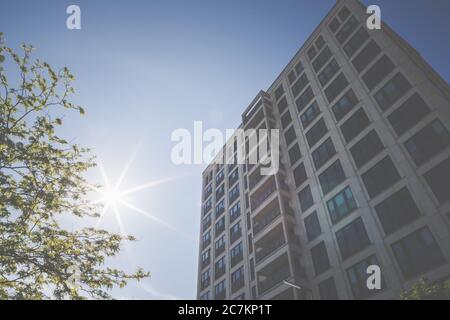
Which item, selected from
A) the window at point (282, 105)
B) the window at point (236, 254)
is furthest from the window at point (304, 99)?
the window at point (236, 254)

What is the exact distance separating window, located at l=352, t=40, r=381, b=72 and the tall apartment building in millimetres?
121

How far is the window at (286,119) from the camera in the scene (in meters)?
38.0

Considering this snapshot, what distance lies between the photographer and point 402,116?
79.6 ft

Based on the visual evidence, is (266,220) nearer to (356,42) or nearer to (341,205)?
(341,205)

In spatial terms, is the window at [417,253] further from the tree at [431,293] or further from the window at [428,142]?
the window at [428,142]

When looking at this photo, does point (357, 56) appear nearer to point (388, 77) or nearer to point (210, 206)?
point (388, 77)

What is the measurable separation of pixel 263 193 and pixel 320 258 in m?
12.4

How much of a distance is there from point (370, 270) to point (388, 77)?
16.5 m

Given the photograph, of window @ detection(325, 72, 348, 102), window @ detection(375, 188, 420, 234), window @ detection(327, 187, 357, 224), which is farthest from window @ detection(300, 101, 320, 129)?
window @ detection(375, 188, 420, 234)

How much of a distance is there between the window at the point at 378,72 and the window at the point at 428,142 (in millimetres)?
7506

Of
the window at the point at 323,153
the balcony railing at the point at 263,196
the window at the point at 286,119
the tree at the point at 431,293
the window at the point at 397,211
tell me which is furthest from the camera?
the window at the point at 286,119

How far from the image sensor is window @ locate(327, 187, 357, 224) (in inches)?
979
